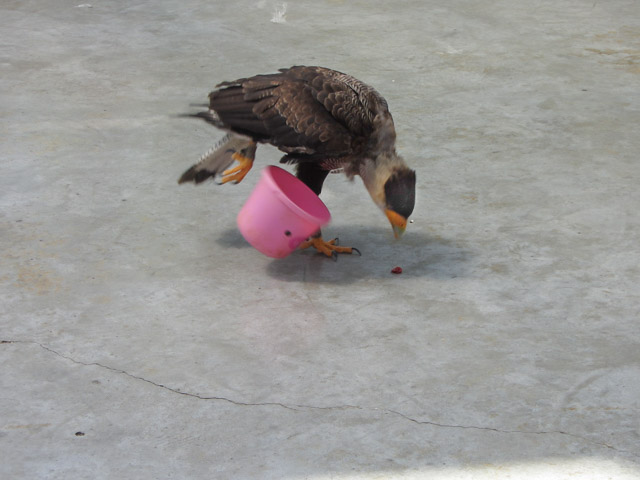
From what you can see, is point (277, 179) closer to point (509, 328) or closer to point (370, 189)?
point (370, 189)

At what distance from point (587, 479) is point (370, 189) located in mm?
1874

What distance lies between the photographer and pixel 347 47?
7.77 metres

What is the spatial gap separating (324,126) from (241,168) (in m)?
0.56

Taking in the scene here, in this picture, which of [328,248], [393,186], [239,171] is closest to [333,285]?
[328,248]

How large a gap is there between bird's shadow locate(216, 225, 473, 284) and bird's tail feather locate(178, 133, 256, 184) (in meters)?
0.33

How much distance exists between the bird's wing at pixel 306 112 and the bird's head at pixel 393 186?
14 centimetres

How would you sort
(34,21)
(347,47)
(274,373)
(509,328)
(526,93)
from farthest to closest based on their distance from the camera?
(34,21)
(347,47)
(526,93)
(509,328)
(274,373)

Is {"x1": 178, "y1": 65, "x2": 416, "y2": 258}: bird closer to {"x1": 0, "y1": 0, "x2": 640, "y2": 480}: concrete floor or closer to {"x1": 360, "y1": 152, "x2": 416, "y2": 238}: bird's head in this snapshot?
{"x1": 360, "y1": 152, "x2": 416, "y2": 238}: bird's head

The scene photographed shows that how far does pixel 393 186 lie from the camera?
4297 millimetres

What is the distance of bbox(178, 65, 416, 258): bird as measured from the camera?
4.32 metres

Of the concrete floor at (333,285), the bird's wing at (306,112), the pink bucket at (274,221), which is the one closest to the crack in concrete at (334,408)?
the concrete floor at (333,285)

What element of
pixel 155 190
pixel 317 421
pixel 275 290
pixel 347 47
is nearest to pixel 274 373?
pixel 317 421

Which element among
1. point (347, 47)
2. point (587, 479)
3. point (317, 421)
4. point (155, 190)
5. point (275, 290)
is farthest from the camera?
point (347, 47)

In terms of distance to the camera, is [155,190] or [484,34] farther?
[484,34]
